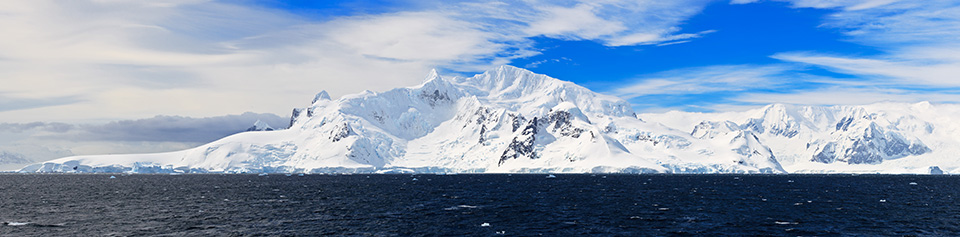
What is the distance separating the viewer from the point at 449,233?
8012 centimetres

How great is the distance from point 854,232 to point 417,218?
5458cm

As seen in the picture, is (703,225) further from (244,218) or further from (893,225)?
(244,218)

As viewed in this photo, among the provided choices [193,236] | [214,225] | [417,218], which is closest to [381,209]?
[417,218]

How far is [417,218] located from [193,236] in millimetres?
30403

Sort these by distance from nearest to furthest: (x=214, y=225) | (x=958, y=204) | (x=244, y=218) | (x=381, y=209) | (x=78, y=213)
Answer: (x=214, y=225) → (x=244, y=218) → (x=78, y=213) → (x=381, y=209) → (x=958, y=204)

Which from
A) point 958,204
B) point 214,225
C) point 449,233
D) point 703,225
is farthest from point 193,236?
point 958,204

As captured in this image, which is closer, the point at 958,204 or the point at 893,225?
the point at 893,225

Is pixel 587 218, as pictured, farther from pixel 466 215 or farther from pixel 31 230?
pixel 31 230

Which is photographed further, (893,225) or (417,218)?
(417,218)

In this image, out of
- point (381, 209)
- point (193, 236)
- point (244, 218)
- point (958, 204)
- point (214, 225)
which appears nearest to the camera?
point (193, 236)

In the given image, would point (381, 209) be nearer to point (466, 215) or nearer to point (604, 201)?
point (466, 215)

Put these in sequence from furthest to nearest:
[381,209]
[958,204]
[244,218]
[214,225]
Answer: [958,204] → [381,209] → [244,218] → [214,225]

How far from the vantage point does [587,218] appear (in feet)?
314

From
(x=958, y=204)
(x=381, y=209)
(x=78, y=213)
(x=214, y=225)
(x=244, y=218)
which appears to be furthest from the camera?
(x=958, y=204)
